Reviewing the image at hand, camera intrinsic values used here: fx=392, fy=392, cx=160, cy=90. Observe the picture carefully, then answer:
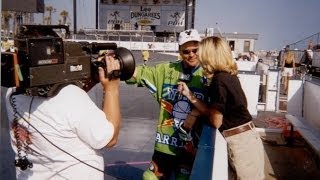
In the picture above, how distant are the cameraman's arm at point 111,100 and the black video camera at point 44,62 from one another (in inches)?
1.5

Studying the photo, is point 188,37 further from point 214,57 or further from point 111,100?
point 111,100

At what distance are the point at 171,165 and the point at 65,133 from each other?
1.39 m

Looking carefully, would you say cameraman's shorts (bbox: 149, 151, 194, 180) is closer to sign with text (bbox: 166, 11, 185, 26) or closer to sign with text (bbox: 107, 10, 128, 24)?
sign with text (bbox: 166, 11, 185, 26)

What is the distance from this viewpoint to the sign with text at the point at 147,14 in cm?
4625

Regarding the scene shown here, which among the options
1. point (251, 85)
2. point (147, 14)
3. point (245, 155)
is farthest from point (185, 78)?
point (147, 14)

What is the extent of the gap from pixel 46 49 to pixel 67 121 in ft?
1.16

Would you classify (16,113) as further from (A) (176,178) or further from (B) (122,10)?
(B) (122,10)

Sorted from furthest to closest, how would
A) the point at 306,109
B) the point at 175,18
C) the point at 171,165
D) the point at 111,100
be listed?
the point at 175,18, the point at 306,109, the point at 171,165, the point at 111,100

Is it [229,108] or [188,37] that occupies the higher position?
[188,37]

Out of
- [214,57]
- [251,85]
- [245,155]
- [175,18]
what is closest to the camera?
[214,57]

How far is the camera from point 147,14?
4641 centimetres

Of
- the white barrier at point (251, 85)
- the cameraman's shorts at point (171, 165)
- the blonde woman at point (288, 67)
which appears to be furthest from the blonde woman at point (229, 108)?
the blonde woman at point (288, 67)

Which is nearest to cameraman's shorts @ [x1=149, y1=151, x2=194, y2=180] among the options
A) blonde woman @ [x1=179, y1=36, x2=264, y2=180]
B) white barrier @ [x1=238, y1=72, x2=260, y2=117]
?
blonde woman @ [x1=179, y1=36, x2=264, y2=180]

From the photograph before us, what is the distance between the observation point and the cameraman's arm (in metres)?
1.95
